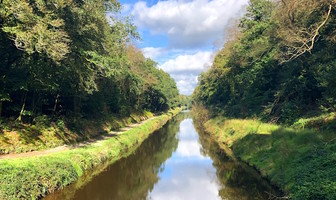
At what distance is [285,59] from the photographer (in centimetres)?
2702

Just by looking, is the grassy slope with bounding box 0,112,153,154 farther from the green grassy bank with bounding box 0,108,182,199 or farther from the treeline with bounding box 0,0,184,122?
the green grassy bank with bounding box 0,108,182,199

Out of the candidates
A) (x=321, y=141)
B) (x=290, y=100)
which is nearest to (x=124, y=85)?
(x=290, y=100)

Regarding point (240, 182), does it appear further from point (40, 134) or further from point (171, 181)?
point (40, 134)

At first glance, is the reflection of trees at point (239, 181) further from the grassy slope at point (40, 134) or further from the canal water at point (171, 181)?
the grassy slope at point (40, 134)

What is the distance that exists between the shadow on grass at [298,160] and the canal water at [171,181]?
1.10 metres

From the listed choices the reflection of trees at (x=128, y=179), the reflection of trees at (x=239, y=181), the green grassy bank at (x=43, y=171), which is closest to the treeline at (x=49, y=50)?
the green grassy bank at (x=43, y=171)

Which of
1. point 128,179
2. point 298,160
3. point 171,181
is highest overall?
point 298,160

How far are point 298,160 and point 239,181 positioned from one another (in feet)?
13.2

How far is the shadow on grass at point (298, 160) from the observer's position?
9875mm

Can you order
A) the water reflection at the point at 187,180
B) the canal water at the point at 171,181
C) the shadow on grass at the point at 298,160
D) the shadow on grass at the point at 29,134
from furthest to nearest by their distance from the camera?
the shadow on grass at the point at 29,134
the water reflection at the point at 187,180
the canal water at the point at 171,181
the shadow on grass at the point at 298,160

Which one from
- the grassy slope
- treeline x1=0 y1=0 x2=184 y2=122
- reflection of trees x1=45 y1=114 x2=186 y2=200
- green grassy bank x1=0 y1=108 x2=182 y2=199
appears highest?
treeline x1=0 y1=0 x2=184 y2=122

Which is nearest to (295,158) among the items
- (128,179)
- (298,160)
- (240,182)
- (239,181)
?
(298,160)

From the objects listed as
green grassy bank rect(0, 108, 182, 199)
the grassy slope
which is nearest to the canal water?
green grassy bank rect(0, 108, 182, 199)

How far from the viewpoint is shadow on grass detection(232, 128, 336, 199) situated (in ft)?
32.4
